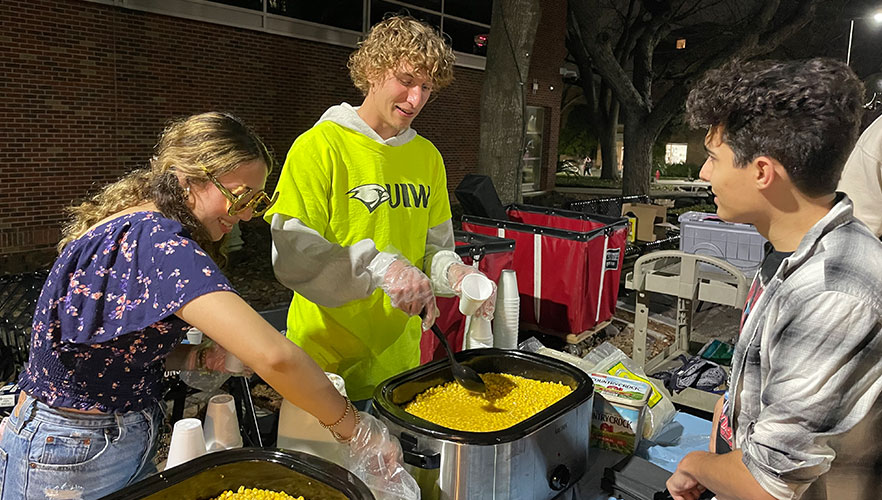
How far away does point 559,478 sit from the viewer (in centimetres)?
149

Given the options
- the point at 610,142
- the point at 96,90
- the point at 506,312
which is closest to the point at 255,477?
the point at 506,312

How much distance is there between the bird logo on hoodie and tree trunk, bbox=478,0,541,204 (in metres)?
6.55

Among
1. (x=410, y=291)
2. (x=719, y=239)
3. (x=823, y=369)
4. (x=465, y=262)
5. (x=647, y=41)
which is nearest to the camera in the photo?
(x=823, y=369)

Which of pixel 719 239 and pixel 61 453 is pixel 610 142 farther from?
pixel 61 453

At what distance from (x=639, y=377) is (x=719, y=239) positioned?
345 centimetres

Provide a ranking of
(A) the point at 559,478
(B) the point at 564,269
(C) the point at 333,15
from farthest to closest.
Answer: (C) the point at 333,15, (B) the point at 564,269, (A) the point at 559,478

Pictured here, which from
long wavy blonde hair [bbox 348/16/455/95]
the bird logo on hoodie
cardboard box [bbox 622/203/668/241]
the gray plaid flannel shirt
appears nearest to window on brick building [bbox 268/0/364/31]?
cardboard box [bbox 622/203/668/241]

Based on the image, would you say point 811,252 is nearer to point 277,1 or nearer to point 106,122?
point 106,122

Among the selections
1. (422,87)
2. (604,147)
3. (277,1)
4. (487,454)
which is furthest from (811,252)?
(604,147)

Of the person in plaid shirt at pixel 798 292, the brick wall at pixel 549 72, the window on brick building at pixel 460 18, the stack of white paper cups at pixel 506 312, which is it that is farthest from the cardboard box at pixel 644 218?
the person in plaid shirt at pixel 798 292

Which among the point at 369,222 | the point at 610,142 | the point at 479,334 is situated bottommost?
the point at 479,334

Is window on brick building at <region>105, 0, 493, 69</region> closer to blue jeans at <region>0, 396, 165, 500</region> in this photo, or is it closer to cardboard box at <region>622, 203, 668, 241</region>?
cardboard box at <region>622, 203, 668, 241</region>

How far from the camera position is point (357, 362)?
1896 mm

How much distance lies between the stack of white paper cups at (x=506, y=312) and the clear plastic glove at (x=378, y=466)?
2.51ft
